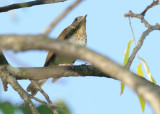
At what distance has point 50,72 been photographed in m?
3.32

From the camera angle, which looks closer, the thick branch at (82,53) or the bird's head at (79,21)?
the thick branch at (82,53)

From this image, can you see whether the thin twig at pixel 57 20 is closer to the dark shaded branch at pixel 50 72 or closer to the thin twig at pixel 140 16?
the thin twig at pixel 140 16

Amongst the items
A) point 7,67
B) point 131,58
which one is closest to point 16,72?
point 7,67

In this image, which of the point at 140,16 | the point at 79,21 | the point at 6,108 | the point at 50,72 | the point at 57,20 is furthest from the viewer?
the point at 79,21

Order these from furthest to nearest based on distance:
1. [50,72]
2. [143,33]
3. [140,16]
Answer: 1. [50,72]
2. [143,33]
3. [140,16]

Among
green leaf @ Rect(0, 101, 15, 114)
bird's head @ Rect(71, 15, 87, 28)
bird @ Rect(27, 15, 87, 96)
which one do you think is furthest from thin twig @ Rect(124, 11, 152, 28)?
bird's head @ Rect(71, 15, 87, 28)

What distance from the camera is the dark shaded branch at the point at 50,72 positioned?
321 centimetres

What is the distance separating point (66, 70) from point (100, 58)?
240 centimetres

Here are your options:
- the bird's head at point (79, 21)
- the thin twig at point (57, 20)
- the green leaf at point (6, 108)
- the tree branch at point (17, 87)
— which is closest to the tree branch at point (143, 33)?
the tree branch at point (17, 87)

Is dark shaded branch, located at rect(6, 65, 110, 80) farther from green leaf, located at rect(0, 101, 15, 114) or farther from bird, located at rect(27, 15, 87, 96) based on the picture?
bird, located at rect(27, 15, 87, 96)

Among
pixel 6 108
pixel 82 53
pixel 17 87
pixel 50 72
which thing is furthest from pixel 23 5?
pixel 82 53

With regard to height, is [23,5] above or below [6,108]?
above

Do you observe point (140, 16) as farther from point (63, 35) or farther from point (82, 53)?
point (63, 35)

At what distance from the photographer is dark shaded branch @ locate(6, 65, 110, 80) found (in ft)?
10.5
